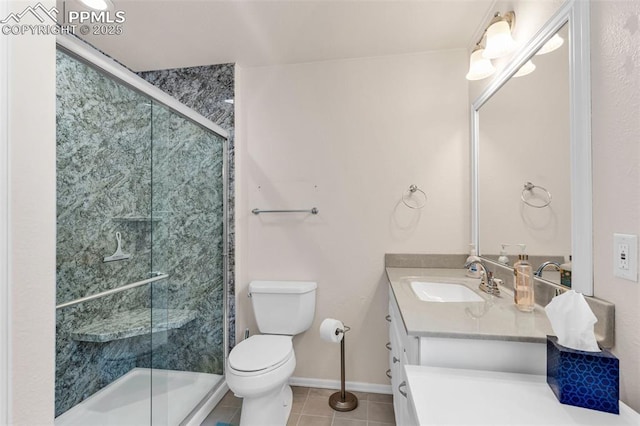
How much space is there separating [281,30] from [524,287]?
6.37ft

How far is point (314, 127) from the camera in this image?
83.3 inches

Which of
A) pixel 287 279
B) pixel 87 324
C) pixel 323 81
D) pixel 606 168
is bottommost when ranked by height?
pixel 87 324

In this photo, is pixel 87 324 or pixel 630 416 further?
pixel 87 324

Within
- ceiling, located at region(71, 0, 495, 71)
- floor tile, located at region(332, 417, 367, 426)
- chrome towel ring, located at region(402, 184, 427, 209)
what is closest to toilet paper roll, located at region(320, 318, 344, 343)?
floor tile, located at region(332, 417, 367, 426)

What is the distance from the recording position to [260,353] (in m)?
1.56

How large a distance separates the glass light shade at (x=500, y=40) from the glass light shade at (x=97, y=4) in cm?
203

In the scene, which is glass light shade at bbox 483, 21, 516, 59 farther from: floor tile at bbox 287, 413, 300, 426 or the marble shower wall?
floor tile at bbox 287, 413, 300, 426

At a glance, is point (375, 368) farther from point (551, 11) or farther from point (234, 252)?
point (551, 11)

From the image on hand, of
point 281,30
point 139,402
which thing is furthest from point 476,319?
point 281,30

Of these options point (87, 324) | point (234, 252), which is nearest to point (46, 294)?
point (87, 324)

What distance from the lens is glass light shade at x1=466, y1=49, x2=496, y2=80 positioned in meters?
1.60

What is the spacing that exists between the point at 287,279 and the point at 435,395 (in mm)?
1501

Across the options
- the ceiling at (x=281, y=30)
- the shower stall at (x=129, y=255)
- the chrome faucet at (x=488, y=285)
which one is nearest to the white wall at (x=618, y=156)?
the chrome faucet at (x=488, y=285)

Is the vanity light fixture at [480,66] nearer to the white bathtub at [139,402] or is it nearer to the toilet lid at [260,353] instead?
the toilet lid at [260,353]
